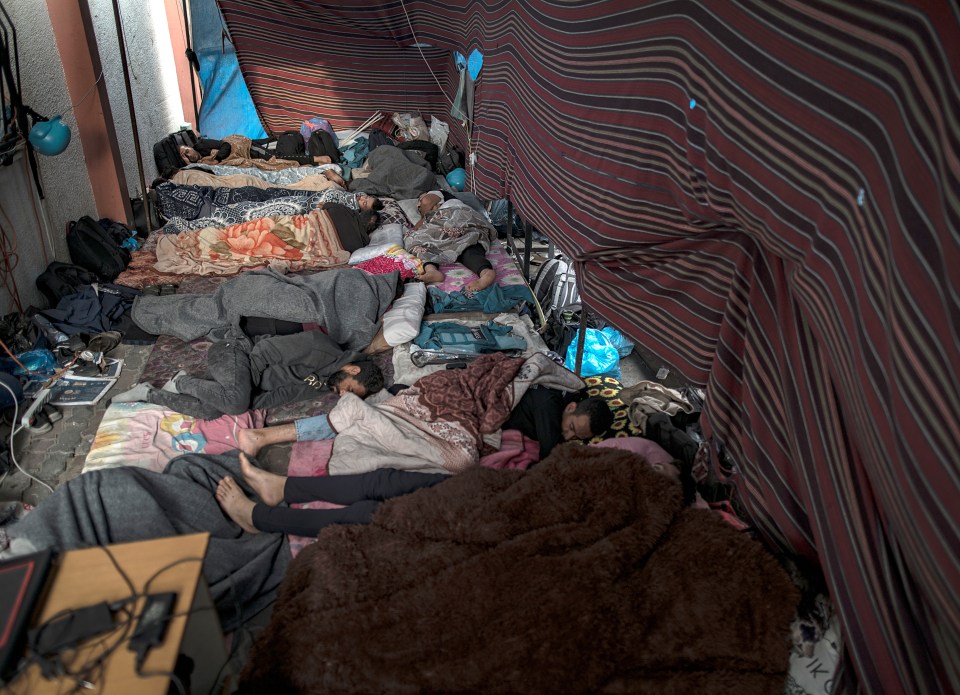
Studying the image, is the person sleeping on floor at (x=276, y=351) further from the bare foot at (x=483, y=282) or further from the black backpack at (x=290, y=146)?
the black backpack at (x=290, y=146)

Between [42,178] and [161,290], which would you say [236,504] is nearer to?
[161,290]

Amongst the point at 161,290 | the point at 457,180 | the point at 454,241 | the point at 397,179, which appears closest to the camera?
the point at 161,290

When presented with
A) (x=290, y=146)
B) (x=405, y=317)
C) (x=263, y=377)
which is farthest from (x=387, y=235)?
(x=290, y=146)

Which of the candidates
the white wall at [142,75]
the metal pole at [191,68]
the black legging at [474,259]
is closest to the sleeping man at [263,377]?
the black legging at [474,259]

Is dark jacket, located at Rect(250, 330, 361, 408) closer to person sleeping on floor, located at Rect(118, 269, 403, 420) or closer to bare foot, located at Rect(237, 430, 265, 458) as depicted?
person sleeping on floor, located at Rect(118, 269, 403, 420)

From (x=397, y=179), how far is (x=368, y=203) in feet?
2.12

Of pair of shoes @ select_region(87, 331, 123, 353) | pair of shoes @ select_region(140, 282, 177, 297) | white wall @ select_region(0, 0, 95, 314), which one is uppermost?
white wall @ select_region(0, 0, 95, 314)

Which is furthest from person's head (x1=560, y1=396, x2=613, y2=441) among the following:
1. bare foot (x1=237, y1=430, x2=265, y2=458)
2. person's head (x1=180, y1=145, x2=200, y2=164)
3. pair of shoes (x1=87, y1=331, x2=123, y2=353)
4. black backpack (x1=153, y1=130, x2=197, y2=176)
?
person's head (x1=180, y1=145, x2=200, y2=164)

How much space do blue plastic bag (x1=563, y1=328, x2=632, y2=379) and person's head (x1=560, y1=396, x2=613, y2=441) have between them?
34.2 inches

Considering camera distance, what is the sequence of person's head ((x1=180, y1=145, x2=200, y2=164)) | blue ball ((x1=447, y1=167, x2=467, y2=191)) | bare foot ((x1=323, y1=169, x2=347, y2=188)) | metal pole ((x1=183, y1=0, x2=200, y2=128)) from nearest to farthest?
bare foot ((x1=323, y1=169, x2=347, y2=188)), blue ball ((x1=447, y1=167, x2=467, y2=191)), person's head ((x1=180, y1=145, x2=200, y2=164)), metal pole ((x1=183, y1=0, x2=200, y2=128))

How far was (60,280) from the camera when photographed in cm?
358

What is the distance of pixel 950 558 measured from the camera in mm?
727

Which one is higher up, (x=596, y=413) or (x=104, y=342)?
(x=596, y=413)

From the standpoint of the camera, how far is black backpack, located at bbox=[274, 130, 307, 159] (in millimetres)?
6061
